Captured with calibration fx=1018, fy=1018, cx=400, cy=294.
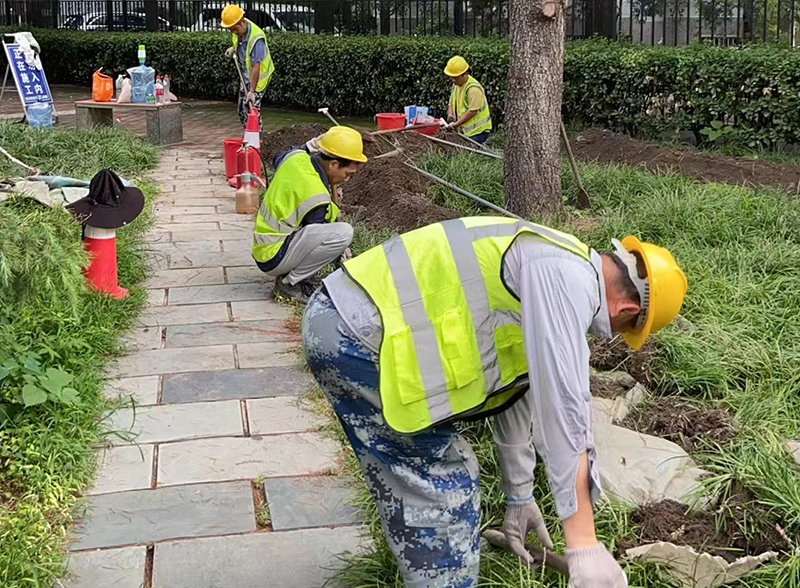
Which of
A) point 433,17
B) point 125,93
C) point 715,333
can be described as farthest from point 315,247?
point 433,17

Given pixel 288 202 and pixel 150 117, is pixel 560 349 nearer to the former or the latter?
pixel 288 202

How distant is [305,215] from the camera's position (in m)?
6.04

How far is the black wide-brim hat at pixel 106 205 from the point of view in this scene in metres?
5.85

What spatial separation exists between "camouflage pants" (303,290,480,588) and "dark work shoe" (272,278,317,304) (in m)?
3.65

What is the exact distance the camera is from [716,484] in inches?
140

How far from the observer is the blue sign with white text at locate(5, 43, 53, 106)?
1268 cm

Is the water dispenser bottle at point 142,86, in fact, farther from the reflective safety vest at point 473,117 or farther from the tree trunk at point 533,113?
the tree trunk at point 533,113

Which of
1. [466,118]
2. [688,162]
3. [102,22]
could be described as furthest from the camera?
[102,22]

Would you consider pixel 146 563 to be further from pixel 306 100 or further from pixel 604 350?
pixel 306 100

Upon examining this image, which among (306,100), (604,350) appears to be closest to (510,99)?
(604,350)

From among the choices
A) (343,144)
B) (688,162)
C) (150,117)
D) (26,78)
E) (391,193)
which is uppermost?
(26,78)

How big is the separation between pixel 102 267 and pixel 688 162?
5.90 m

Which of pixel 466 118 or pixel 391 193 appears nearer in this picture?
pixel 391 193

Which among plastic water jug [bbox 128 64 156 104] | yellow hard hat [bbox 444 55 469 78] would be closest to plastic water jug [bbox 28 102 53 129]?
plastic water jug [bbox 128 64 156 104]
